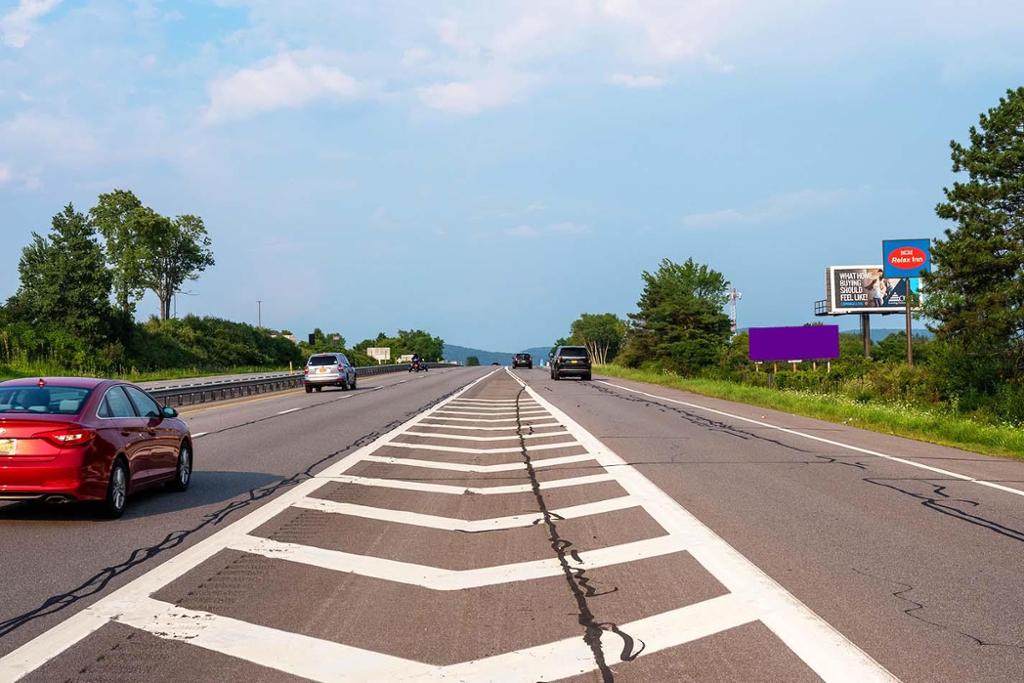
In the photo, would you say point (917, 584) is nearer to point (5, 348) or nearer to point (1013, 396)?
point (1013, 396)

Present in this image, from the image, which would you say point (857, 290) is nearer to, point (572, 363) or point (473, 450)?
point (572, 363)

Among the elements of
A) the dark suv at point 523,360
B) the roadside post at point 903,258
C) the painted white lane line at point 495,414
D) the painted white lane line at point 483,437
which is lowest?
the painted white lane line at point 483,437

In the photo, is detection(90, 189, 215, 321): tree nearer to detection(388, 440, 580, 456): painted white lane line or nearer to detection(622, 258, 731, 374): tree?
detection(622, 258, 731, 374): tree

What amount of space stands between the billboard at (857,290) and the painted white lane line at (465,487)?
86558 millimetres

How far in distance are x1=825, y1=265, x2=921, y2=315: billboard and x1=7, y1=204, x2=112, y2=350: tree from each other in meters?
65.2

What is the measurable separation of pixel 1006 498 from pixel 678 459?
15.7 feet

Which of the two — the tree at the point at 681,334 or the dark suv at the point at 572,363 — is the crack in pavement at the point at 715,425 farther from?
the tree at the point at 681,334

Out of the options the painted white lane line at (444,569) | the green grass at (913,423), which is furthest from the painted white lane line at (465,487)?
the green grass at (913,423)

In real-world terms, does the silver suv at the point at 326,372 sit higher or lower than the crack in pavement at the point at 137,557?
higher

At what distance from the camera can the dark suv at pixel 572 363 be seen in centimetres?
5316

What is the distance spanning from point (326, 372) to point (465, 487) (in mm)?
32793

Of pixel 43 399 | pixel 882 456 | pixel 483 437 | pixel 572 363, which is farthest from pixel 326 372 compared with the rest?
pixel 43 399

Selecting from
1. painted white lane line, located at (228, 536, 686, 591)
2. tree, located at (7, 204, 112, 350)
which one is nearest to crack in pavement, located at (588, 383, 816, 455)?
painted white lane line, located at (228, 536, 686, 591)

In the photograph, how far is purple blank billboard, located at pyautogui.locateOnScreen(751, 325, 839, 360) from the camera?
46406mm
